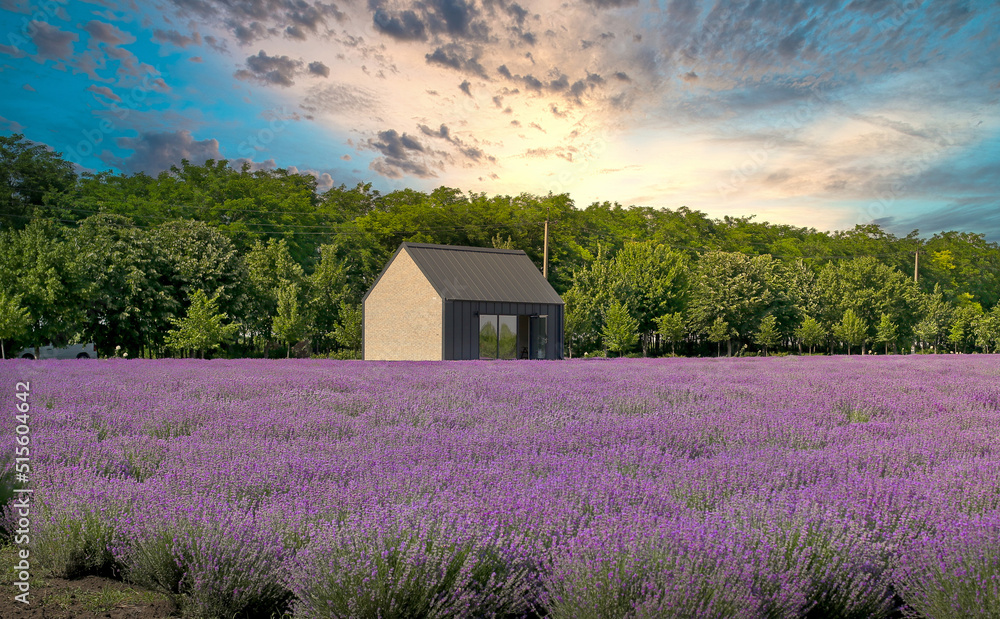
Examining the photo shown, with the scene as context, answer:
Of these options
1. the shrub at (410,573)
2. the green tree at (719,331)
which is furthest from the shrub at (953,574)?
the green tree at (719,331)

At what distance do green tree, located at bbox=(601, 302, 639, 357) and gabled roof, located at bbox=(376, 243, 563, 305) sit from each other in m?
8.57

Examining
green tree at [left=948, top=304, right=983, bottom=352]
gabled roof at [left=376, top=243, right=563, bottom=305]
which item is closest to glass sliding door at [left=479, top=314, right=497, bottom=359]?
gabled roof at [left=376, top=243, right=563, bottom=305]

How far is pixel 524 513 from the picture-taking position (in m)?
3.64

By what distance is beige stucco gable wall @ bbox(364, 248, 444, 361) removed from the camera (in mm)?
29484

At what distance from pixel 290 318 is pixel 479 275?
36.3 feet

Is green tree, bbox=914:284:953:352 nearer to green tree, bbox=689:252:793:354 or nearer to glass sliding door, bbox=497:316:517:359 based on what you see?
green tree, bbox=689:252:793:354

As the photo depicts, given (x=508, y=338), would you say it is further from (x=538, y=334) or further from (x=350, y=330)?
(x=350, y=330)

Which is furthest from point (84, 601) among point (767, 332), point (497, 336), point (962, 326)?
point (962, 326)

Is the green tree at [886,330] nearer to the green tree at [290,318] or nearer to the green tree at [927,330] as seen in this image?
the green tree at [927,330]

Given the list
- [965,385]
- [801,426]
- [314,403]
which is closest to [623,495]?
[801,426]

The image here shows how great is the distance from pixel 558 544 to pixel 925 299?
62.9 metres

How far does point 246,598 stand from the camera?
10.6 ft

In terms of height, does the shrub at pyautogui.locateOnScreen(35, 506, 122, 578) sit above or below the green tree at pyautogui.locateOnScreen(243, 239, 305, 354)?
below

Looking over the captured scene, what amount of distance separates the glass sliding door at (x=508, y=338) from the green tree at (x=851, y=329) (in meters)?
32.2
